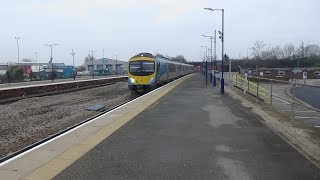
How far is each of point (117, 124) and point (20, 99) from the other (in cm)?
2173

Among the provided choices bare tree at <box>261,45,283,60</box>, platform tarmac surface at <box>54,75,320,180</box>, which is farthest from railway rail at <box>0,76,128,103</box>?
bare tree at <box>261,45,283,60</box>

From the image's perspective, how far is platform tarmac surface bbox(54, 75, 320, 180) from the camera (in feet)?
23.1

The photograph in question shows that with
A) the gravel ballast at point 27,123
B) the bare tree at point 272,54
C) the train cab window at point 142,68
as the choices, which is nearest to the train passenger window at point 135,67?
the train cab window at point 142,68

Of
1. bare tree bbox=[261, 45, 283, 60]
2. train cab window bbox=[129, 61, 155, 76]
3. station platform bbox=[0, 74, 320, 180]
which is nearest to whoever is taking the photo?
station platform bbox=[0, 74, 320, 180]

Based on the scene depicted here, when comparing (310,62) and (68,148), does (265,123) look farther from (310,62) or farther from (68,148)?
(310,62)

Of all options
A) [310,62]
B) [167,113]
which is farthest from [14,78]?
[310,62]

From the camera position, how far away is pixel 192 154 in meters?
8.50

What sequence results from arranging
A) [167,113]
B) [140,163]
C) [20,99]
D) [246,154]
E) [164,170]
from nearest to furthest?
[164,170] → [140,163] → [246,154] → [167,113] → [20,99]

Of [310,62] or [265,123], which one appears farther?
[310,62]

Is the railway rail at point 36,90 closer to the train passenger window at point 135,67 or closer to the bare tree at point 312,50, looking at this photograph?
the train passenger window at point 135,67

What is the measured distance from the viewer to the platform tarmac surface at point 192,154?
7035 mm

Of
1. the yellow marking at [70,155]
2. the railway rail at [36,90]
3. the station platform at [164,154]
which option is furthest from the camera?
the railway rail at [36,90]

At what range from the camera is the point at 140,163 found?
7699 millimetres

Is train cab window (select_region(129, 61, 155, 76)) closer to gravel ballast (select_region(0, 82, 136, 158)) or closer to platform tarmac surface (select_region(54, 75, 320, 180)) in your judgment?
gravel ballast (select_region(0, 82, 136, 158))
